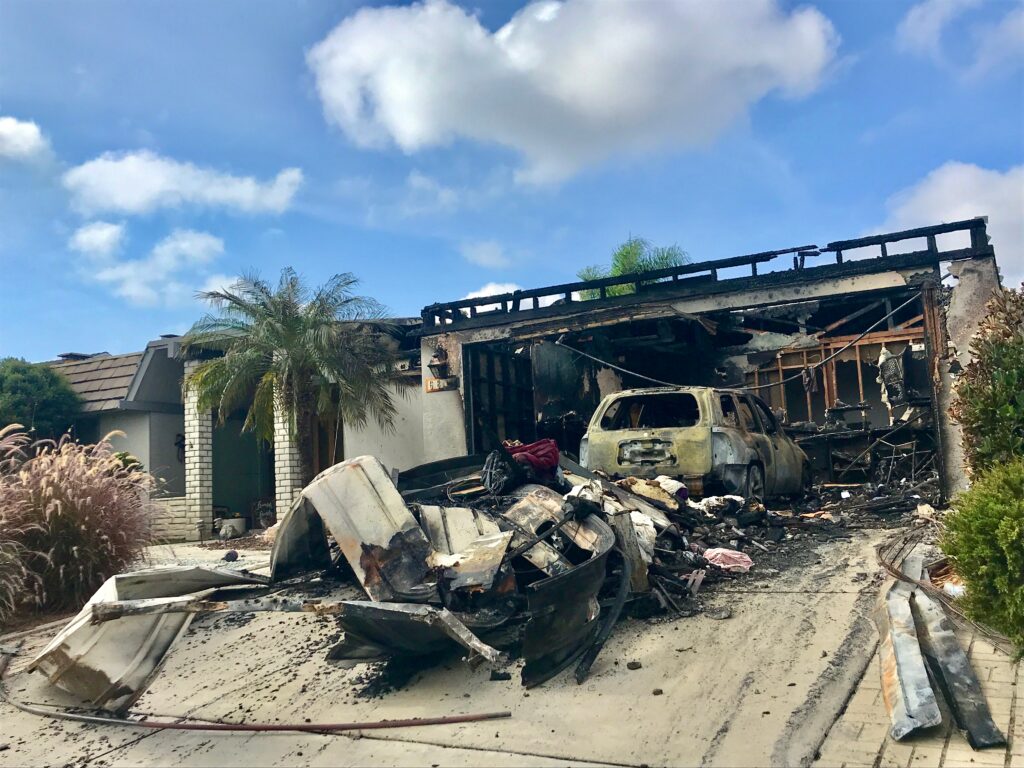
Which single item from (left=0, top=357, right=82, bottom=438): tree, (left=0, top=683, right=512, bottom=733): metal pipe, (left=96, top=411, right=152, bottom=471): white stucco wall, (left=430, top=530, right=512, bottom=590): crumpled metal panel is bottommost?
(left=0, top=683, right=512, bottom=733): metal pipe

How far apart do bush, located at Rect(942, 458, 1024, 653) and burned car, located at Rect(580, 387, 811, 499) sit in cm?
391

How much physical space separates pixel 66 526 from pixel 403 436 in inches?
335

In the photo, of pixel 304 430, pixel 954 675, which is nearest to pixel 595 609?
pixel 954 675

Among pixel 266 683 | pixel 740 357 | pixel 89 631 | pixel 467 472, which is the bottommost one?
pixel 266 683

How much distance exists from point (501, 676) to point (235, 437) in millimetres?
16635

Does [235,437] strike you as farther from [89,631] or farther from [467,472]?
[89,631]

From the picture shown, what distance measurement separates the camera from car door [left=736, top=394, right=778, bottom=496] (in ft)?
29.9

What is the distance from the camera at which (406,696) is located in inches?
176

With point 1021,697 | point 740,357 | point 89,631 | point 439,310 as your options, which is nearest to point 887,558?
point 1021,697

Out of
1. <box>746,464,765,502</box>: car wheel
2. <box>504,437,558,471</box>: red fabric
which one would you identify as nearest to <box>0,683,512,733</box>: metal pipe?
<box>504,437,558,471</box>: red fabric

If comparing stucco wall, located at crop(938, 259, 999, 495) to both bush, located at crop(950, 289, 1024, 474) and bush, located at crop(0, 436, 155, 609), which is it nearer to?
Answer: bush, located at crop(950, 289, 1024, 474)

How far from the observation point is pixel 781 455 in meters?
9.84

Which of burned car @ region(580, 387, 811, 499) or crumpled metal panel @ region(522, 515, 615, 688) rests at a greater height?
burned car @ region(580, 387, 811, 499)

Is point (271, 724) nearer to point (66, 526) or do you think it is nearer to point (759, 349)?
point (66, 526)
